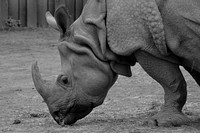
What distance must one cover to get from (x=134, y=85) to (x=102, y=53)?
3575 millimetres

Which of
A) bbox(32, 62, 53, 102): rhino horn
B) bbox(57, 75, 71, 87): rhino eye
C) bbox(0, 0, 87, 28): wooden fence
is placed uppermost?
bbox(57, 75, 71, 87): rhino eye

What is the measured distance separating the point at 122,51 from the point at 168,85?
1.77 feet

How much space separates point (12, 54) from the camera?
537 inches

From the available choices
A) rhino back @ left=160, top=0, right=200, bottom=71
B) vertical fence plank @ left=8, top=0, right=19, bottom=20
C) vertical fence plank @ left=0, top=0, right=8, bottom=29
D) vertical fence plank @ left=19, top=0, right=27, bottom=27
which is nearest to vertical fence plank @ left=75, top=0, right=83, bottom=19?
vertical fence plank @ left=19, top=0, right=27, bottom=27

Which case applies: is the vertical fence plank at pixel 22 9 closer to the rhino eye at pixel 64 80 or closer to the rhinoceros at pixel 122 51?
the rhinoceros at pixel 122 51

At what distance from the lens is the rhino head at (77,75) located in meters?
6.19

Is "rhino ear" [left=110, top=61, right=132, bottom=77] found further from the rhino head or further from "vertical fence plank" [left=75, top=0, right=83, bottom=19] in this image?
"vertical fence plank" [left=75, top=0, right=83, bottom=19]

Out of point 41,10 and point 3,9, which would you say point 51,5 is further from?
point 3,9

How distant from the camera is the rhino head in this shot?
244 inches

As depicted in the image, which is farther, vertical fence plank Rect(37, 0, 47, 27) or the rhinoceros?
vertical fence plank Rect(37, 0, 47, 27)

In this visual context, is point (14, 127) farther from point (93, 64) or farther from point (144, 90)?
point (144, 90)

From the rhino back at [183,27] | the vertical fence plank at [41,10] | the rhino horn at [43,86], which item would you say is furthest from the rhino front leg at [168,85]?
the vertical fence plank at [41,10]

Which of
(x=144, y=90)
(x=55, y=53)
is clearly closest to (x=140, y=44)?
(x=144, y=90)

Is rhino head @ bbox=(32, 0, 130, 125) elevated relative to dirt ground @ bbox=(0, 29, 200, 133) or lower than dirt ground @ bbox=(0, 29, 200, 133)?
elevated
